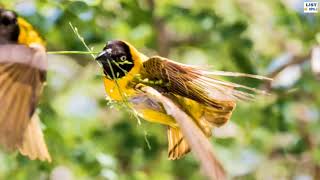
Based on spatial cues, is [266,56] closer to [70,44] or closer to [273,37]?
[273,37]

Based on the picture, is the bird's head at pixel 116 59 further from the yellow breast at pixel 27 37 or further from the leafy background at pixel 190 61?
the leafy background at pixel 190 61

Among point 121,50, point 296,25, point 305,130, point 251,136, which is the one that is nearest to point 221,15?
point 296,25

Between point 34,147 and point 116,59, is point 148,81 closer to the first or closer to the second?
point 116,59

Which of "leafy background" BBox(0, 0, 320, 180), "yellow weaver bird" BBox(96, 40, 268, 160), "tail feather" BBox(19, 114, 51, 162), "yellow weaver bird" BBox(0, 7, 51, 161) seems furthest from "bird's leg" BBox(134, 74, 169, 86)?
"leafy background" BBox(0, 0, 320, 180)

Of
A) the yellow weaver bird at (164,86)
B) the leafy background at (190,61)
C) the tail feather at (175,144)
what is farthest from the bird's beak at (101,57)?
the leafy background at (190,61)

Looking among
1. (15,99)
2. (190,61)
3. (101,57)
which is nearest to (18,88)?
(15,99)

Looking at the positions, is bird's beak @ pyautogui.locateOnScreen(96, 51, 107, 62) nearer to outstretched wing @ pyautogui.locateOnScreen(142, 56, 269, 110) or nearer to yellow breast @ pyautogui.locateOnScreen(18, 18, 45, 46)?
outstretched wing @ pyautogui.locateOnScreen(142, 56, 269, 110)
